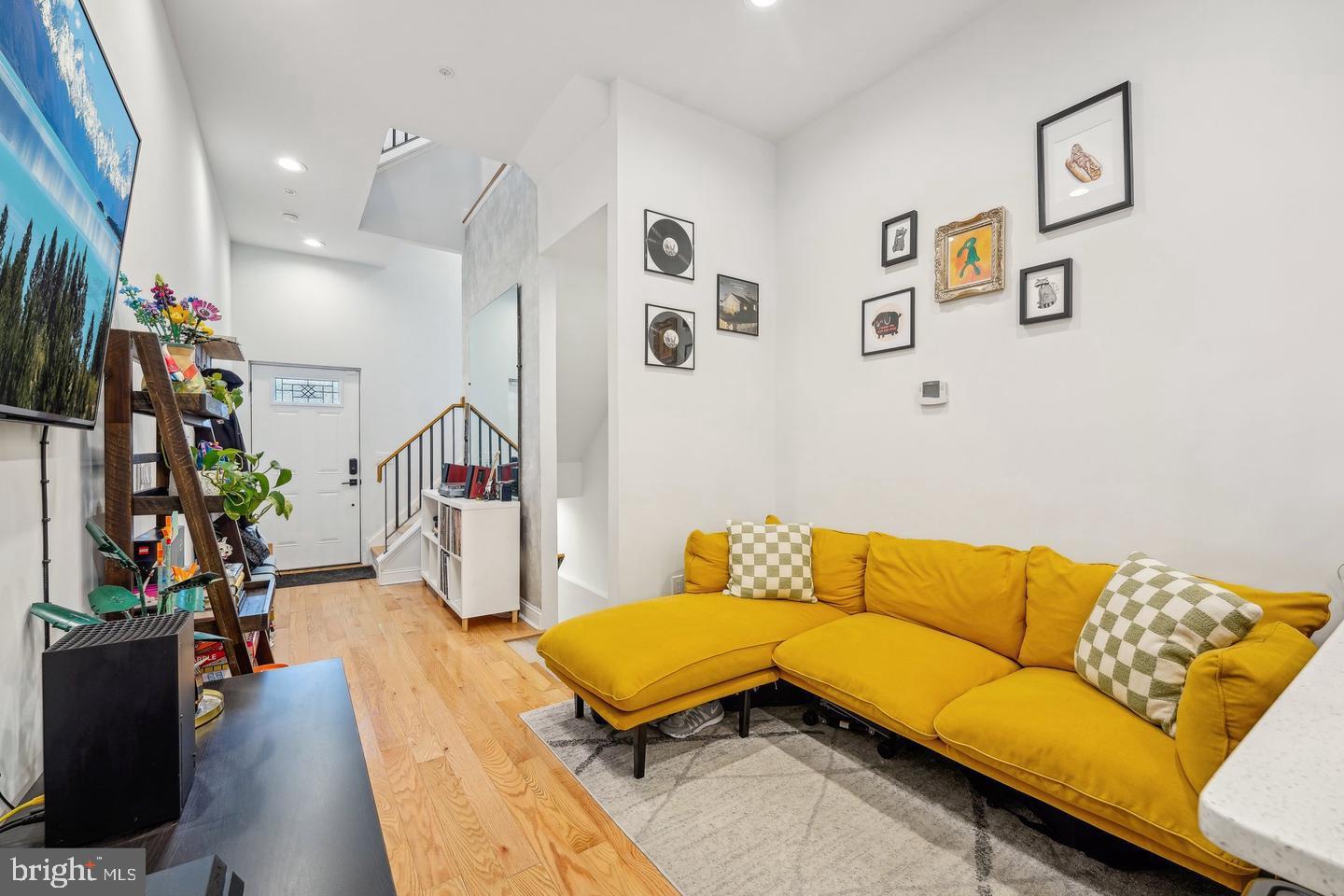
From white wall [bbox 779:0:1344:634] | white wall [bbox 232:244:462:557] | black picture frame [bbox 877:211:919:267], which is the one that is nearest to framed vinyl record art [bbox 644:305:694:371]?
white wall [bbox 779:0:1344:634]

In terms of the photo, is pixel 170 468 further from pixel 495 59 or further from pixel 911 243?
pixel 911 243

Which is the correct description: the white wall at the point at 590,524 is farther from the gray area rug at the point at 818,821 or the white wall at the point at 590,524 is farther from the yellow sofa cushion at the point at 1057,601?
the yellow sofa cushion at the point at 1057,601

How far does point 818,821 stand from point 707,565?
1230 millimetres

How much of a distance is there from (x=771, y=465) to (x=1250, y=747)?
282 cm

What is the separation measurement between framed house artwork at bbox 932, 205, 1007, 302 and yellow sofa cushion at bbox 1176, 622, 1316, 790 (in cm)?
158

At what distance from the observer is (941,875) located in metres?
1.55

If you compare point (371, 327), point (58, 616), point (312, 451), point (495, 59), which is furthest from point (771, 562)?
point (371, 327)

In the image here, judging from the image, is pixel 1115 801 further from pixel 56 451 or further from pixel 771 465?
pixel 56 451

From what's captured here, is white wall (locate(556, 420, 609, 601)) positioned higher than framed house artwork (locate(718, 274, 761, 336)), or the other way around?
framed house artwork (locate(718, 274, 761, 336))

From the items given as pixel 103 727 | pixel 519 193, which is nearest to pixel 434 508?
pixel 519 193

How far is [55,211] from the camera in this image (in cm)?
98

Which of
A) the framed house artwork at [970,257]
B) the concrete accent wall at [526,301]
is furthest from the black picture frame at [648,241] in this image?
the framed house artwork at [970,257]

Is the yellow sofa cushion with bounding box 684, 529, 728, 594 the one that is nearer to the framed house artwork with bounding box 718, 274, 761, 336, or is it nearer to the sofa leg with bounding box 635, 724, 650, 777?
the sofa leg with bounding box 635, 724, 650, 777

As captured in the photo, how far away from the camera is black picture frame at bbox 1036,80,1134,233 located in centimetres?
200
